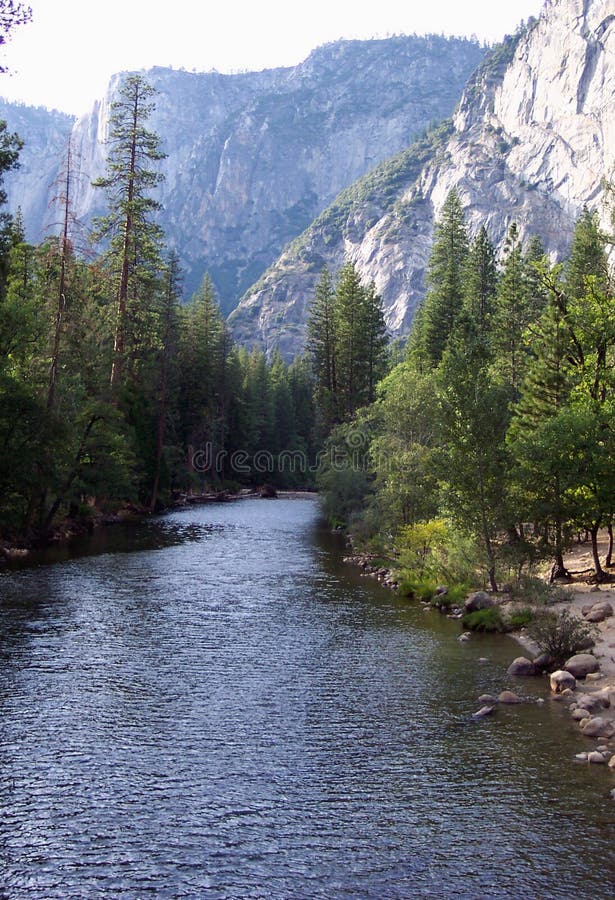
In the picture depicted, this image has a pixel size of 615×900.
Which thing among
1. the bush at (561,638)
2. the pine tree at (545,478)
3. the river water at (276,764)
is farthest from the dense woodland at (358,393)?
the bush at (561,638)

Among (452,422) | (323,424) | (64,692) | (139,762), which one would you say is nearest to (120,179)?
(323,424)

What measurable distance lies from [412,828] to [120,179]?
4512 centimetres

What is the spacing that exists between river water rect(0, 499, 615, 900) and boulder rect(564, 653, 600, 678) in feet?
2.94

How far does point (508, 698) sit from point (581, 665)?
258 centimetres

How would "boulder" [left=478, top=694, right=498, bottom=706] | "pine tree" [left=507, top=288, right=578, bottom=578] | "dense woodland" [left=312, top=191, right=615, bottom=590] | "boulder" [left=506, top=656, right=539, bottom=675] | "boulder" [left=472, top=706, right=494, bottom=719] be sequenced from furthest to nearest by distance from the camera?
"dense woodland" [left=312, top=191, right=615, bottom=590], "pine tree" [left=507, top=288, right=578, bottom=578], "boulder" [left=506, top=656, right=539, bottom=675], "boulder" [left=478, top=694, right=498, bottom=706], "boulder" [left=472, top=706, right=494, bottom=719]

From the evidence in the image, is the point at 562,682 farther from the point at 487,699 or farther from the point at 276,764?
the point at 276,764

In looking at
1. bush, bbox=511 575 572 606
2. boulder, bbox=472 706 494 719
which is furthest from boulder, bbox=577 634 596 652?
boulder, bbox=472 706 494 719

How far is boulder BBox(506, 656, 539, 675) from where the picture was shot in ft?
58.7

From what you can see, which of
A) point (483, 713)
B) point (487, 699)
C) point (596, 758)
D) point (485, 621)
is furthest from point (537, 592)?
point (596, 758)

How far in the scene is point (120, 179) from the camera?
4800 centimetres

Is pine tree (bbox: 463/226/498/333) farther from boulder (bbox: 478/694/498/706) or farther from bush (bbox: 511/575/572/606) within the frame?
boulder (bbox: 478/694/498/706)

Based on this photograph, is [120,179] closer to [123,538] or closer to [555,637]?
[123,538]

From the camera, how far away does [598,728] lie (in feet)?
46.0

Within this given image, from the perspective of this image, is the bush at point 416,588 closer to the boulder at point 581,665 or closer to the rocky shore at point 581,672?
the rocky shore at point 581,672
